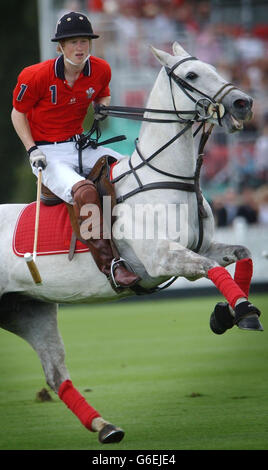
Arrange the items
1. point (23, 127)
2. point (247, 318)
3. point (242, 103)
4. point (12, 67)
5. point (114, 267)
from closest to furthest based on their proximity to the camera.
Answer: point (247, 318)
point (242, 103)
point (114, 267)
point (23, 127)
point (12, 67)

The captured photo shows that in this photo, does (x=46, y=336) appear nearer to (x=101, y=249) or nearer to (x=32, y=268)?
(x=32, y=268)

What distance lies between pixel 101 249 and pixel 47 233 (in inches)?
20.2

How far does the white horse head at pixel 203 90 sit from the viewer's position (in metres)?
5.77

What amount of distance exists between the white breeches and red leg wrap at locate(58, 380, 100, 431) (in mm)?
1336

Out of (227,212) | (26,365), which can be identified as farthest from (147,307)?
(26,365)

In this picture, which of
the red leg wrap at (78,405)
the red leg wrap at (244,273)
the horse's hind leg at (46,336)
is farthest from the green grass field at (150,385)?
the red leg wrap at (244,273)

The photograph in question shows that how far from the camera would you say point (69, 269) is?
635 cm

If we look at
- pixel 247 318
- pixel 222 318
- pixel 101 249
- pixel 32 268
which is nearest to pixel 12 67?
pixel 32 268

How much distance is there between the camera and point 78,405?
244 inches

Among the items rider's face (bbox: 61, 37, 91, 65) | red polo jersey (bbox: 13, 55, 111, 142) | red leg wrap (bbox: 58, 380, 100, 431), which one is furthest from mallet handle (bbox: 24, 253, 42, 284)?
rider's face (bbox: 61, 37, 91, 65)

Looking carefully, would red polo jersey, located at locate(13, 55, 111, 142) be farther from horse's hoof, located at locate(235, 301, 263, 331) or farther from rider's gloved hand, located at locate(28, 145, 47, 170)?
horse's hoof, located at locate(235, 301, 263, 331)

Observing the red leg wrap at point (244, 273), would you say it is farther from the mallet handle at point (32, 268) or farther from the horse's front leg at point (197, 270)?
the mallet handle at point (32, 268)

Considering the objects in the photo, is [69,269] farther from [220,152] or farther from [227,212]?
[220,152]

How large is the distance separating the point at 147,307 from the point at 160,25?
773 cm
